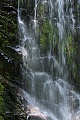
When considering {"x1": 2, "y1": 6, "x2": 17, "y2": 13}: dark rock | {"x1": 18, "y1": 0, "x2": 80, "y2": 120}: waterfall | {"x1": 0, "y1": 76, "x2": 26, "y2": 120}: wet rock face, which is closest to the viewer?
{"x1": 0, "y1": 76, "x2": 26, "y2": 120}: wet rock face

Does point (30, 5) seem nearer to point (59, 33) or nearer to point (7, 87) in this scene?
point (59, 33)

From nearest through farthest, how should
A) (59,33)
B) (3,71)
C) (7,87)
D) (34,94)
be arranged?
(7,87) → (3,71) → (34,94) → (59,33)

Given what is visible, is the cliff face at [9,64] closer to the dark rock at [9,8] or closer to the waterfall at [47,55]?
the dark rock at [9,8]

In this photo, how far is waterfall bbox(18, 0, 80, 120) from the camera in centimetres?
1175

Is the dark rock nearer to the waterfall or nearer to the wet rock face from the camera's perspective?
the waterfall

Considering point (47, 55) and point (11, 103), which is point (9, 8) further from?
point (11, 103)

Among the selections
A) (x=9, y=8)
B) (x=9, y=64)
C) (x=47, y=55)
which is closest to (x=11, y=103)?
(x=9, y=64)

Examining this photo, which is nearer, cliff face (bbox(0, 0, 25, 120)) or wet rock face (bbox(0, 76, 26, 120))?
wet rock face (bbox(0, 76, 26, 120))

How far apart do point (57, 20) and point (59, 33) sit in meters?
0.60

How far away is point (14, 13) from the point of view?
1300 cm

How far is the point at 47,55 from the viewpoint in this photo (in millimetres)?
13273

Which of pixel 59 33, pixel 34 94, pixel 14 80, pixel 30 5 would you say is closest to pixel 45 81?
pixel 34 94

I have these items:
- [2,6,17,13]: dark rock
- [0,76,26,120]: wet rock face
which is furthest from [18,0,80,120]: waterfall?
[0,76,26,120]: wet rock face

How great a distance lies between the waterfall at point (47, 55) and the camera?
11.7 metres
